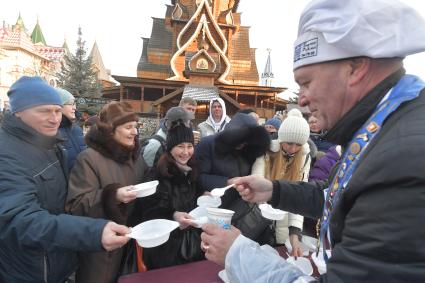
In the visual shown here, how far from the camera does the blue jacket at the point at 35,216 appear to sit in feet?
5.18

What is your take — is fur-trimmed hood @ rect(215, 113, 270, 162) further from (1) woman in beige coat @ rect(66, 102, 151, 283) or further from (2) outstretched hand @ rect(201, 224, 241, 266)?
(2) outstretched hand @ rect(201, 224, 241, 266)

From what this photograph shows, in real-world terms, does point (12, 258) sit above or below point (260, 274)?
below

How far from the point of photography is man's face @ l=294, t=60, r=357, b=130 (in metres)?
1.03

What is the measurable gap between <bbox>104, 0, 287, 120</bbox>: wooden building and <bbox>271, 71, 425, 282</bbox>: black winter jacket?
19.1 meters

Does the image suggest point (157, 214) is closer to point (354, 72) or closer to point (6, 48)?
point (354, 72)

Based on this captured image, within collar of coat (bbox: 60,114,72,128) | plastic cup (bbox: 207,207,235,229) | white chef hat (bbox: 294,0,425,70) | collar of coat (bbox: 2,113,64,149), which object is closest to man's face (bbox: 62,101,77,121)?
collar of coat (bbox: 60,114,72,128)

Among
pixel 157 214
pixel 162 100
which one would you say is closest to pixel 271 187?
pixel 157 214

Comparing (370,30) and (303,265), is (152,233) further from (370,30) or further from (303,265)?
(370,30)

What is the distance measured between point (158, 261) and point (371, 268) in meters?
1.89

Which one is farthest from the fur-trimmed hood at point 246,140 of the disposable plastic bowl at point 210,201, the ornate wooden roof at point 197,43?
the ornate wooden roof at point 197,43

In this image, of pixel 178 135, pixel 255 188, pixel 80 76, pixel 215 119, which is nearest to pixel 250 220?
pixel 255 188

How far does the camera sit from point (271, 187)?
5.83 ft

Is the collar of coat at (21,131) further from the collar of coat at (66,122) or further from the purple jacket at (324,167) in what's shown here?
the purple jacket at (324,167)

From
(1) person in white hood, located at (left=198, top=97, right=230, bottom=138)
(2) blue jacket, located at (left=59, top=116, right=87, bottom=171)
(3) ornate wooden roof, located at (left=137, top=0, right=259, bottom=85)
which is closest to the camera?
(2) blue jacket, located at (left=59, top=116, right=87, bottom=171)
